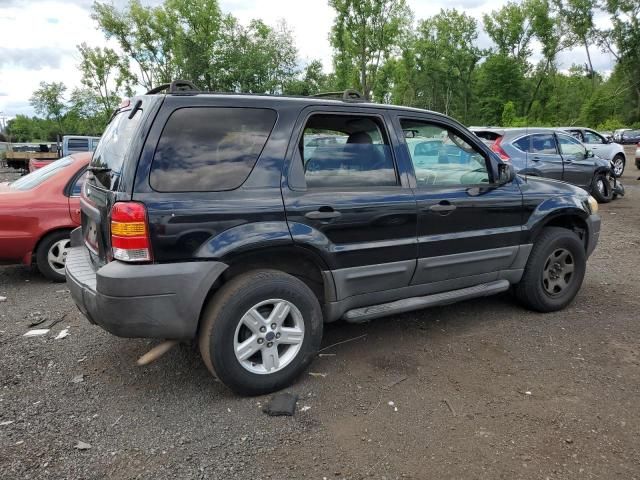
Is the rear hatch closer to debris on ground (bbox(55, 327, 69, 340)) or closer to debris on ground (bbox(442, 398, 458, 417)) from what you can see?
debris on ground (bbox(55, 327, 69, 340))


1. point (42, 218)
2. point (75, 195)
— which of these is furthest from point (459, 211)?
point (42, 218)

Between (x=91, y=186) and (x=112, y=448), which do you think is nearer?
(x=112, y=448)

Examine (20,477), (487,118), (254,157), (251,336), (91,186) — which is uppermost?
(487,118)

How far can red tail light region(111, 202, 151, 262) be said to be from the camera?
2.75m

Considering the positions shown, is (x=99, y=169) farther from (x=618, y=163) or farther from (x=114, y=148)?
(x=618, y=163)

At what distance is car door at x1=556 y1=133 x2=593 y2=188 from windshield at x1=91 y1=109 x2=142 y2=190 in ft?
31.7

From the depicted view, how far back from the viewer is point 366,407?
9.98 ft

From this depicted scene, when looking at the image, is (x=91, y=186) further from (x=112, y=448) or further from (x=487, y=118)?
(x=487, y=118)

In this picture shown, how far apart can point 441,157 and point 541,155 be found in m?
7.29

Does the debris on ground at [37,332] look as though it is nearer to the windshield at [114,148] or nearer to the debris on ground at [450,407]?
the windshield at [114,148]

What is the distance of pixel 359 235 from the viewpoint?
3.40 metres

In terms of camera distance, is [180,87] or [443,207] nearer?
[180,87]

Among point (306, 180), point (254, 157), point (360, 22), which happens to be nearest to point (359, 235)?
point (306, 180)

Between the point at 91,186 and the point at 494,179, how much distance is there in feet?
10.3
